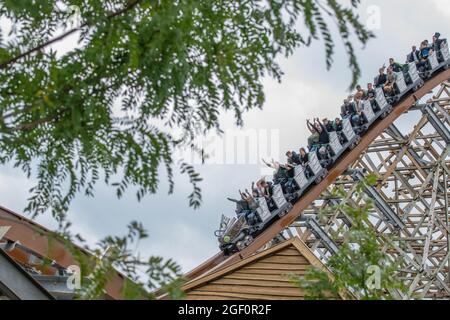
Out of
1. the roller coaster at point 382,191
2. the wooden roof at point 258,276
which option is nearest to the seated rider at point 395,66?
the roller coaster at point 382,191

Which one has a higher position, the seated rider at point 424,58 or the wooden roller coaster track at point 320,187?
the seated rider at point 424,58

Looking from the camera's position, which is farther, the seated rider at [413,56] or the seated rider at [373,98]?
the seated rider at [413,56]

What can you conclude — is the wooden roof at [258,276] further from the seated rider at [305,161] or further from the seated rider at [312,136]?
the seated rider at [312,136]

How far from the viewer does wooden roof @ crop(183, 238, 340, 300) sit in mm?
6547

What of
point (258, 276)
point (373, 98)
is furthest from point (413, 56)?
point (258, 276)

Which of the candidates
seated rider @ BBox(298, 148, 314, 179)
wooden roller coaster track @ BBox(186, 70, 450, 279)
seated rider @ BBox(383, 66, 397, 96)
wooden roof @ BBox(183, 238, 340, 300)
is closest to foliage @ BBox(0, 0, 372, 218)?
wooden roof @ BBox(183, 238, 340, 300)

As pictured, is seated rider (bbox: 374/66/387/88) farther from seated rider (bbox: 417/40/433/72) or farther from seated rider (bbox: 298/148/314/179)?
seated rider (bbox: 298/148/314/179)

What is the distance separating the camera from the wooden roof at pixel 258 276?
6.55m

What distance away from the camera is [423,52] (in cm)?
1423

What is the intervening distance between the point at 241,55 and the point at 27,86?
2.05 feet

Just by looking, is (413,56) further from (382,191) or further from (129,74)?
(129,74)

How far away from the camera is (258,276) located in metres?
6.68
